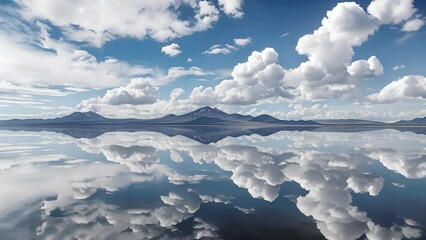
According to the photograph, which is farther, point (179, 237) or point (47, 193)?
point (47, 193)

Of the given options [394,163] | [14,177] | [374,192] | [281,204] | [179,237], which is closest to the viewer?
[179,237]

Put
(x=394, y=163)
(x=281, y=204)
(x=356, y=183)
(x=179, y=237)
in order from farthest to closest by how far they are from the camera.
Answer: (x=394, y=163) < (x=356, y=183) < (x=281, y=204) < (x=179, y=237)

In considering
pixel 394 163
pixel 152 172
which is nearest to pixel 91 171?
pixel 152 172

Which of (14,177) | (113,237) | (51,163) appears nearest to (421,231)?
(113,237)

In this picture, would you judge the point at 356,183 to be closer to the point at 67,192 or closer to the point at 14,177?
the point at 67,192

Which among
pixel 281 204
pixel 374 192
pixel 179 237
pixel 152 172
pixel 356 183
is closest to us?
pixel 179 237

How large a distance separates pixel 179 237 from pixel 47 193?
48.6ft

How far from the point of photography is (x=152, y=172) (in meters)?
34.3

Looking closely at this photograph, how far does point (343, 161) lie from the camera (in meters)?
41.3

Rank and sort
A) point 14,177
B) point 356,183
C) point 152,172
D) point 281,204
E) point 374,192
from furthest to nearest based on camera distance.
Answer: point 152,172
point 14,177
point 356,183
point 374,192
point 281,204

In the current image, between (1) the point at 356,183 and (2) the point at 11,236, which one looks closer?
(2) the point at 11,236

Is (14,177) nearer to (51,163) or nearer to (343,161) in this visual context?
(51,163)

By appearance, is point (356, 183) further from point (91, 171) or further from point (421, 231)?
point (91, 171)

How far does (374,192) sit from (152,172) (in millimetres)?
21659
